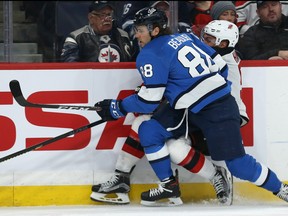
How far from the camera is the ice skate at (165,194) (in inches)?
217

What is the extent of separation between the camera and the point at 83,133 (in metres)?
5.70

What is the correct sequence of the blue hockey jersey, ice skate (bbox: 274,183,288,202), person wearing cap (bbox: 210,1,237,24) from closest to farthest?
the blue hockey jersey → ice skate (bbox: 274,183,288,202) → person wearing cap (bbox: 210,1,237,24)

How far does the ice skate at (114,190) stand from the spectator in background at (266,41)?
103 cm

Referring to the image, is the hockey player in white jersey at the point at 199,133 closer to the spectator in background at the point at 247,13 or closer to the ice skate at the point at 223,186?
the ice skate at the point at 223,186

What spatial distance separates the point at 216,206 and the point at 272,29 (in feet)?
3.91

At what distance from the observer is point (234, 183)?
18.9 ft

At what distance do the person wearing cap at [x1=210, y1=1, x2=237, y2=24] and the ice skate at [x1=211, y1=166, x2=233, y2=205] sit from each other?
1020 millimetres

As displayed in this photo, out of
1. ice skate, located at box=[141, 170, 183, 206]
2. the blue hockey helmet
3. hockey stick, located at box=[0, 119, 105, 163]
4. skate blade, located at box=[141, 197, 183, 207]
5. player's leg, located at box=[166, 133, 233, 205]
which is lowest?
skate blade, located at box=[141, 197, 183, 207]

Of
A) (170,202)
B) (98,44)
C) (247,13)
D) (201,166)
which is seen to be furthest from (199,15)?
(170,202)

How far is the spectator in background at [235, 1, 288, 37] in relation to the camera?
6253mm

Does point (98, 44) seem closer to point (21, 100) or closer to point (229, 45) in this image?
point (21, 100)

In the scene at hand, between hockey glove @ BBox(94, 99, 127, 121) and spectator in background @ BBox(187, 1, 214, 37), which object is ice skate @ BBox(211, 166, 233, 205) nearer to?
hockey glove @ BBox(94, 99, 127, 121)

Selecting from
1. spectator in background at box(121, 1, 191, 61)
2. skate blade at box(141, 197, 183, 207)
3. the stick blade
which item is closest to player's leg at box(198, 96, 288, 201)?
skate blade at box(141, 197, 183, 207)

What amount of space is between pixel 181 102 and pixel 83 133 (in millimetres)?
657
